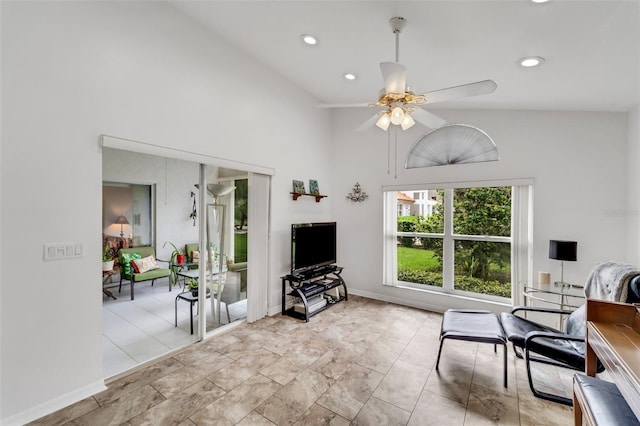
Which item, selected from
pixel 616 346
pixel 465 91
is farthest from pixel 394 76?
pixel 616 346

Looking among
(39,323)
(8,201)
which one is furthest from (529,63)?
(39,323)

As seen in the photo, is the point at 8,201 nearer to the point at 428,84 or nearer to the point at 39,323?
the point at 39,323

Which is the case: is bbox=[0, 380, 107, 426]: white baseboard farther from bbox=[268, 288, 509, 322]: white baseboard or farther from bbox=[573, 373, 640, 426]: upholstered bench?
bbox=[573, 373, 640, 426]: upholstered bench

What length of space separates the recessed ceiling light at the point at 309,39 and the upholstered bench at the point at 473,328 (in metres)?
3.14

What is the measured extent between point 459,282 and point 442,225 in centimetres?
88

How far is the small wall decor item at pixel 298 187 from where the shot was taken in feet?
14.0

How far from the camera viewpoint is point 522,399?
2.18 metres

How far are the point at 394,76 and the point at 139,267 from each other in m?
4.80

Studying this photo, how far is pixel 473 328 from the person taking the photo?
2.58m

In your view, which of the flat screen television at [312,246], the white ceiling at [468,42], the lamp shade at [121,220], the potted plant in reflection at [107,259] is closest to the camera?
the white ceiling at [468,42]

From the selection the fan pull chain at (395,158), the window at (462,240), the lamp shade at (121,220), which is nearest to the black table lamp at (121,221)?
the lamp shade at (121,220)

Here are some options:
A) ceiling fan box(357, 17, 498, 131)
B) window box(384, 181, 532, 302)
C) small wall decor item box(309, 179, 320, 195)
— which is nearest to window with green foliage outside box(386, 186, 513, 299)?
window box(384, 181, 532, 302)

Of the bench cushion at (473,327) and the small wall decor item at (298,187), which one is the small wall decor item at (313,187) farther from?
the bench cushion at (473,327)

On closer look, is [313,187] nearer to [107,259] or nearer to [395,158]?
[395,158]
